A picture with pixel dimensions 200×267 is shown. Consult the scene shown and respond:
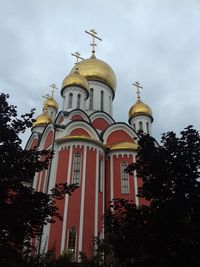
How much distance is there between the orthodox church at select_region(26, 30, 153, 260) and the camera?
15484 mm

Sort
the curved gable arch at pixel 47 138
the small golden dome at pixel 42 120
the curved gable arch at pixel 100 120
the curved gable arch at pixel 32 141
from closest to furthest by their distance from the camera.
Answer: the curved gable arch at pixel 47 138, the curved gable arch at pixel 100 120, the curved gable arch at pixel 32 141, the small golden dome at pixel 42 120

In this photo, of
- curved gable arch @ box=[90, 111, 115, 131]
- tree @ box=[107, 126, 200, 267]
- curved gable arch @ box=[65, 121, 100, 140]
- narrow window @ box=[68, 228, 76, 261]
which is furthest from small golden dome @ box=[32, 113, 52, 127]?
tree @ box=[107, 126, 200, 267]

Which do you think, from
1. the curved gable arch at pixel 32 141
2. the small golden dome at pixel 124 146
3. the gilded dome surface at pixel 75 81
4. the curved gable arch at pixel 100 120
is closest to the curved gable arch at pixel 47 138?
the small golden dome at pixel 124 146

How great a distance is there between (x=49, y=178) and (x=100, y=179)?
2.87 m

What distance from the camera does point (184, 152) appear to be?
695cm

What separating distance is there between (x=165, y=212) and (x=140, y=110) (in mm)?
19928

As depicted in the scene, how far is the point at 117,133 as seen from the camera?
2158 cm

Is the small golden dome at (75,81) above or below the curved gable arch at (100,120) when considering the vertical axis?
above

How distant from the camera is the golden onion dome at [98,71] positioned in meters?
25.8

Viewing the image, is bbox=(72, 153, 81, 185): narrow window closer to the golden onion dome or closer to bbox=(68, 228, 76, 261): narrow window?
bbox=(68, 228, 76, 261): narrow window

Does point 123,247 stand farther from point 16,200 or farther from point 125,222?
point 16,200

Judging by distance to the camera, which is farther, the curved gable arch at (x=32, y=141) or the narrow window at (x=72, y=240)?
the curved gable arch at (x=32, y=141)

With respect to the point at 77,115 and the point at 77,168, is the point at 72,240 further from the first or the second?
the point at 77,115

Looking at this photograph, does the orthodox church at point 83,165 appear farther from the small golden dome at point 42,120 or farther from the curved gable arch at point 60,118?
the small golden dome at point 42,120
